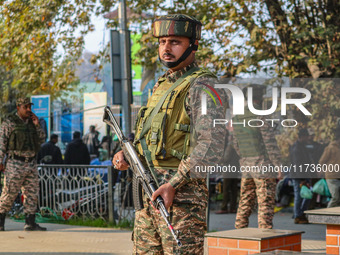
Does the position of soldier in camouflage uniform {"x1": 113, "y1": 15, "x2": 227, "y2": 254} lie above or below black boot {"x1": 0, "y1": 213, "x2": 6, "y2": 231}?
above

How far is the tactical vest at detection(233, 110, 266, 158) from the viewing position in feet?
24.9

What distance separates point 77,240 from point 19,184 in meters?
1.43

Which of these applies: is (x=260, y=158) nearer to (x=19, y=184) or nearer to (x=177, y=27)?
(x=19, y=184)

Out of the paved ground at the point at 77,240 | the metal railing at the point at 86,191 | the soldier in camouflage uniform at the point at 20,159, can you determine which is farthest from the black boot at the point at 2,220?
the metal railing at the point at 86,191

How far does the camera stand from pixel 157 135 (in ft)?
12.0

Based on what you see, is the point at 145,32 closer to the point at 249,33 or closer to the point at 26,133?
the point at 249,33

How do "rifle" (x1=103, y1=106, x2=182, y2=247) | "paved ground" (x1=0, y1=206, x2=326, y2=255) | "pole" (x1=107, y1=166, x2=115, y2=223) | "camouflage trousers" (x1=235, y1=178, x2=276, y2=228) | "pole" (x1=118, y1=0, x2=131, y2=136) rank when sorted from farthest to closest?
"pole" (x1=107, y1=166, x2=115, y2=223), "pole" (x1=118, y1=0, x2=131, y2=136), "paved ground" (x1=0, y1=206, x2=326, y2=255), "camouflage trousers" (x1=235, y1=178, x2=276, y2=228), "rifle" (x1=103, y1=106, x2=182, y2=247)

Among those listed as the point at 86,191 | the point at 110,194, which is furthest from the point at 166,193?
the point at 86,191

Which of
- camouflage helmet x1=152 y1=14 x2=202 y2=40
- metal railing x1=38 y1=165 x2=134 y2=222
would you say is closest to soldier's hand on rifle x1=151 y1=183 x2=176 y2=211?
camouflage helmet x1=152 y1=14 x2=202 y2=40

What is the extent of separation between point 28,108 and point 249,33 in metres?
4.88

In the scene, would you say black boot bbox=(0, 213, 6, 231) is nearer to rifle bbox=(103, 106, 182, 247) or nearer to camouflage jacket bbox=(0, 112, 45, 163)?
camouflage jacket bbox=(0, 112, 45, 163)

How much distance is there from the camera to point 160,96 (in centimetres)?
377

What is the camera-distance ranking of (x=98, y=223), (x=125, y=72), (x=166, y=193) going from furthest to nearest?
(x=98, y=223)
(x=125, y=72)
(x=166, y=193)

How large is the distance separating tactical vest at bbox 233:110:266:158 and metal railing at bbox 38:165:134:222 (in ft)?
10.6
